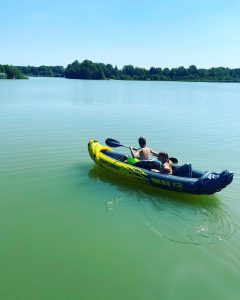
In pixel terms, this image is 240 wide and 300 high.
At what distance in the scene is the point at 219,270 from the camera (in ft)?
16.5

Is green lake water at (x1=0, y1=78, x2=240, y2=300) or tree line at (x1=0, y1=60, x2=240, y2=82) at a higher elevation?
tree line at (x1=0, y1=60, x2=240, y2=82)

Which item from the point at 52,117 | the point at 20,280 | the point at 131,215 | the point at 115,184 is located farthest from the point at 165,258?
the point at 52,117

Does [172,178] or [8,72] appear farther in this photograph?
[8,72]

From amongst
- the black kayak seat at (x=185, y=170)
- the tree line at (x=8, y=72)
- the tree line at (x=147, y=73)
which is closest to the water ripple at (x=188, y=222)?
the black kayak seat at (x=185, y=170)

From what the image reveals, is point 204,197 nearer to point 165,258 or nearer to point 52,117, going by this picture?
point 165,258

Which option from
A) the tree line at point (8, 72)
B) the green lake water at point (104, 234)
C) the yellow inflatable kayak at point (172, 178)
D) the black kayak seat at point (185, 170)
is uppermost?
the tree line at point (8, 72)

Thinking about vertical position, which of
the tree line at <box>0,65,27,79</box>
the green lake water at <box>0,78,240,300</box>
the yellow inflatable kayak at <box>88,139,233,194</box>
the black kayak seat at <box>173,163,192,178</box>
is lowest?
the green lake water at <box>0,78,240,300</box>

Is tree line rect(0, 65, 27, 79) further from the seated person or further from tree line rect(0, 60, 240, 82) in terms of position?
the seated person

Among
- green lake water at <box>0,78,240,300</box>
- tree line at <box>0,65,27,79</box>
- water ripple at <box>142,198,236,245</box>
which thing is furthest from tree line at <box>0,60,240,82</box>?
water ripple at <box>142,198,236,245</box>

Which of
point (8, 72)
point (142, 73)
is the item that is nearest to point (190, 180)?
point (8, 72)

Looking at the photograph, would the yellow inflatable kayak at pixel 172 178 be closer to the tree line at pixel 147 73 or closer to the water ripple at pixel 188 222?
the water ripple at pixel 188 222

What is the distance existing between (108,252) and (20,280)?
57.5 inches

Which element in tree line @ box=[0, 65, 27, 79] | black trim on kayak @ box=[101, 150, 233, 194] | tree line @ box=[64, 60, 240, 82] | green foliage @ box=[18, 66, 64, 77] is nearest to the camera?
black trim on kayak @ box=[101, 150, 233, 194]

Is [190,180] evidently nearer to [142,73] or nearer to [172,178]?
[172,178]
